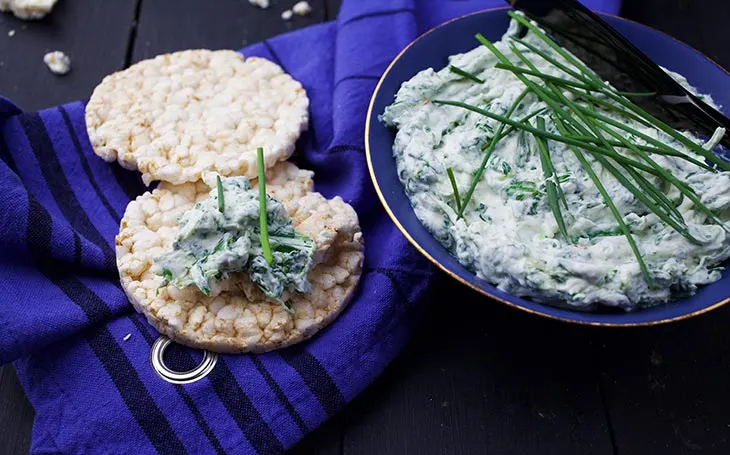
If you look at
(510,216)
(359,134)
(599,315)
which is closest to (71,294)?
(359,134)

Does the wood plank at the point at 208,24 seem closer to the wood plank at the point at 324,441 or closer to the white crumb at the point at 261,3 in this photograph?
the white crumb at the point at 261,3

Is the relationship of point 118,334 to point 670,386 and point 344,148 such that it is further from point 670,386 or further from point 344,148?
point 670,386

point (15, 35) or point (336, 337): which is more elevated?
point (15, 35)

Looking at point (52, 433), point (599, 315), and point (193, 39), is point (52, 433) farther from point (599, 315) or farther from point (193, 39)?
point (193, 39)

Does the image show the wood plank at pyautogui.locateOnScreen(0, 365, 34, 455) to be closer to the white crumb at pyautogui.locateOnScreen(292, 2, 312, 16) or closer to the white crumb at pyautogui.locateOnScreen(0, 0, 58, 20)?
the white crumb at pyautogui.locateOnScreen(0, 0, 58, 20)

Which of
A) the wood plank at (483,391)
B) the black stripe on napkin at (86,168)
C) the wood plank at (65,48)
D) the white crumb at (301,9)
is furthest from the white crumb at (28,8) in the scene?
the wood plank at (483,391)

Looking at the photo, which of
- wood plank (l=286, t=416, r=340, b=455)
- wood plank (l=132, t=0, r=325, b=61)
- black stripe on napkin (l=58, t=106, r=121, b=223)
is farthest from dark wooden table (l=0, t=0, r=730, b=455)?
wood plank (l=132, t=0, r=325, b=61)

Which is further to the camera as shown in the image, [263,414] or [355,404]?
[355,404]
